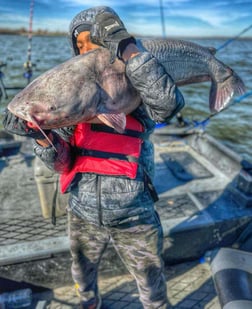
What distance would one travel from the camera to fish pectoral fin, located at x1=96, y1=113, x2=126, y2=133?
2.25 metres

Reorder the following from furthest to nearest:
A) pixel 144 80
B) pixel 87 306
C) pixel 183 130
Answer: pixel 183 130 → pixel 87 306 → pixel 144 80

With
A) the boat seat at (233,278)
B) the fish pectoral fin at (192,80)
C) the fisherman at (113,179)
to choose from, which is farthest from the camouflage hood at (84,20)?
the boat seat at (233,278)

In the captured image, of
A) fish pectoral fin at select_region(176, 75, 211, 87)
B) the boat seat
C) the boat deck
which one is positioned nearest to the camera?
the boat seat

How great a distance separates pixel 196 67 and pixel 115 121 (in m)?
1.31

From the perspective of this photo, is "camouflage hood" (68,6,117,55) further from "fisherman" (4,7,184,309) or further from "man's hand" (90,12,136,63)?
"man's hand" (90,12,136,63)

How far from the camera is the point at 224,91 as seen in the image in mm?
3246

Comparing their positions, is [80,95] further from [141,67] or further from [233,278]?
[233,278]

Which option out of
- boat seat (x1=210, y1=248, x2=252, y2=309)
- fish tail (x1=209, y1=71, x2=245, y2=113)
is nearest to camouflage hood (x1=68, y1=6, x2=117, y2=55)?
fish tail (x1=209, y1=71, x2=245, y2=113)

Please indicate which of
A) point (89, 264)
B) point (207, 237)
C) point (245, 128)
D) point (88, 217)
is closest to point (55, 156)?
point (88, 217)

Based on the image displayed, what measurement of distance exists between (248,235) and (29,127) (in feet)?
10.7

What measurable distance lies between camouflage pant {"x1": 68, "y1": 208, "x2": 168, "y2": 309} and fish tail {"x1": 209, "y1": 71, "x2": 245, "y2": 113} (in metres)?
1.42

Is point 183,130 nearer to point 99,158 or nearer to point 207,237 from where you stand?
point 207,237

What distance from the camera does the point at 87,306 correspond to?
313cm

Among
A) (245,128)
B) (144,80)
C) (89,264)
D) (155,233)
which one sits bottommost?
(245,128)
